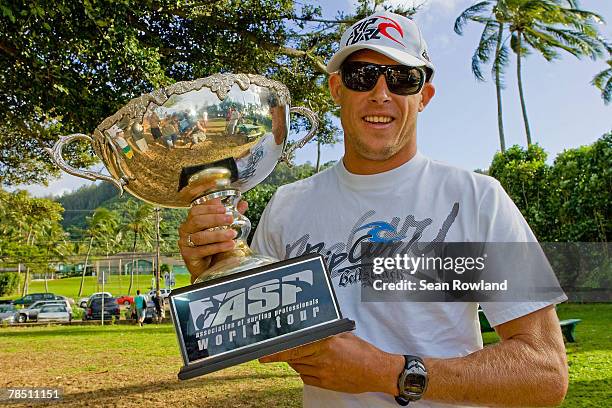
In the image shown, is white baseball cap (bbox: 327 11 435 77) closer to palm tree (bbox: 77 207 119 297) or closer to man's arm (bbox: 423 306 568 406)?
man's arm (bbox: 423 306 568 406)

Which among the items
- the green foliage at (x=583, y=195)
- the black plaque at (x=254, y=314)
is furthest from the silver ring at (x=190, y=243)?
the green foliage at (x=583, y=195)

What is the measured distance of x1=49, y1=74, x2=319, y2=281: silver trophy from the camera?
1.76 meters

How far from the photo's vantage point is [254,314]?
1.38 meters

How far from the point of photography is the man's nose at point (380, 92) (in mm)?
1698

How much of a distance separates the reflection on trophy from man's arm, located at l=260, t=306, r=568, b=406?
0.21ft

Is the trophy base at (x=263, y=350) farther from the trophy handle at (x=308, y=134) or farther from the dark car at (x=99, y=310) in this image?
the dark car at (x=99, y=310)

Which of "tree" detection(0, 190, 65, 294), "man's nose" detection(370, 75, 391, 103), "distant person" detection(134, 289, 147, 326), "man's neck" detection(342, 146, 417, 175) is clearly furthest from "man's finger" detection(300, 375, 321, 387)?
"tree" detection(0, 190, 65, 294)

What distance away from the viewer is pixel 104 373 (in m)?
10.2

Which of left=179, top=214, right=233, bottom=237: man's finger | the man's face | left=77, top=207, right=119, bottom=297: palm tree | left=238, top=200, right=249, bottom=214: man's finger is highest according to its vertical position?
left=77, top=207, right=119, bottom=297: palm tree

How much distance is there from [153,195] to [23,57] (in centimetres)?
532

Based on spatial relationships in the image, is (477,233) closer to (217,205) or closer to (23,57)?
(217,205)

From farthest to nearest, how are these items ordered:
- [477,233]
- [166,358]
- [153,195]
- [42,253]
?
[42,253]
[166,358]
[153,195]
[477,233]

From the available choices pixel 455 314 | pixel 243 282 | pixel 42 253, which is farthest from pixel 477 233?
pixel 42 253

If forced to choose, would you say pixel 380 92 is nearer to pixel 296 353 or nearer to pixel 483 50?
pixel 296 353
